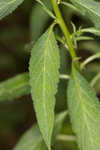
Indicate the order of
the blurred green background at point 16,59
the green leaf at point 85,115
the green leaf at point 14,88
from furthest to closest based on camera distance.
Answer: the blurred green background at point 16,59 → the green leaf at point 14,88 → the green leaf at point 85,115

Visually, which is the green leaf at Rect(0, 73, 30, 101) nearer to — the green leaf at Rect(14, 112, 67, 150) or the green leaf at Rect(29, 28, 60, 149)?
the green leaf at Rect(14, 112, 67, 150)

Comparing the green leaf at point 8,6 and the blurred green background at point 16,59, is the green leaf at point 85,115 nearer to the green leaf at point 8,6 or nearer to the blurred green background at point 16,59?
the green leaf at point 8,6

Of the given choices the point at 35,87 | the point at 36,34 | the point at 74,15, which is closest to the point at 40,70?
the point at 35,87

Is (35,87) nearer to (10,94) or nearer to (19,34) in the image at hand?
(10,94)

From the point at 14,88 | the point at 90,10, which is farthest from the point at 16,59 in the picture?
the point at 90,10

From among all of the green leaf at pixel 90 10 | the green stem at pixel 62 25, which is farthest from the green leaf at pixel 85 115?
the green leaf at pixel 90 10

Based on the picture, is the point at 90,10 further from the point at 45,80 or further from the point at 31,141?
the point at 31,141

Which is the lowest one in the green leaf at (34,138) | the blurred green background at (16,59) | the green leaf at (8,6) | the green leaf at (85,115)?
the blurred green background at (16,59)
